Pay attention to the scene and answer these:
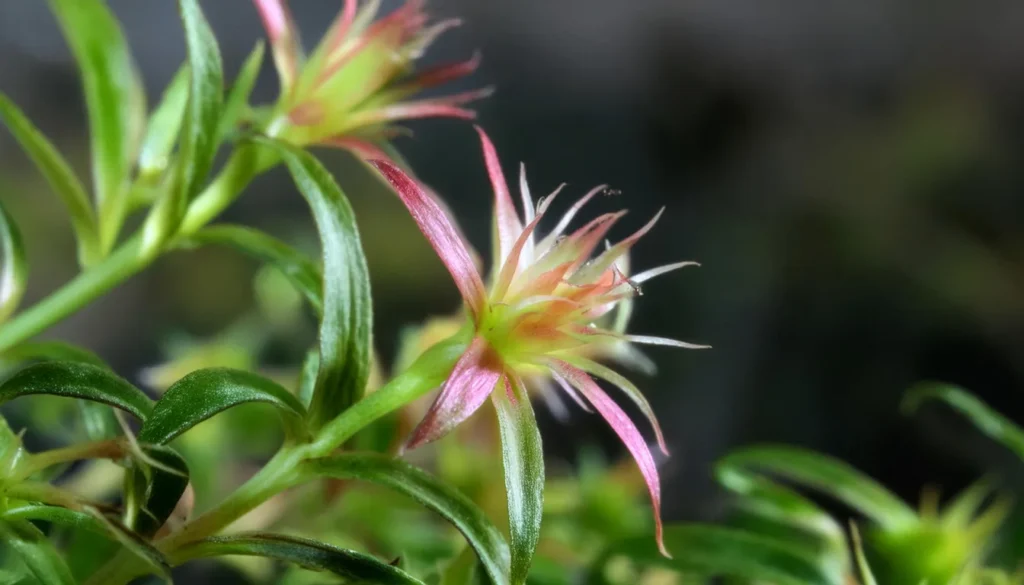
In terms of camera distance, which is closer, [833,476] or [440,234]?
[440,234]

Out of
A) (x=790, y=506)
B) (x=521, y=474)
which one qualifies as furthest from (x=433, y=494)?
(x=790, y=506)

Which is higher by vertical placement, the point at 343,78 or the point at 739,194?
the point at 343,78

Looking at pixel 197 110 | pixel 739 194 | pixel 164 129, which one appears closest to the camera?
pixel 197 110

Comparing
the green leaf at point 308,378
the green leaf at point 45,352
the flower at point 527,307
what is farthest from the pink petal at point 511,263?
the green leaf at point 45,352

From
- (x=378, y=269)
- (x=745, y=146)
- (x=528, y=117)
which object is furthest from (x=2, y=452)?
(x=745, y=146)

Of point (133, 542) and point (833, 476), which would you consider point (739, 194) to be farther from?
point (133, 542)

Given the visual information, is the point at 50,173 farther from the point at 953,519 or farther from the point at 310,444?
the point at 953,519

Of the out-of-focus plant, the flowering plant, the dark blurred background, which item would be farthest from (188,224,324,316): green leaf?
the dark blurred background

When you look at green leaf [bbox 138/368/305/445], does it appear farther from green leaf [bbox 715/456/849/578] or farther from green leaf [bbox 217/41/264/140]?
green leaf [bbox 715/456/849/578]
